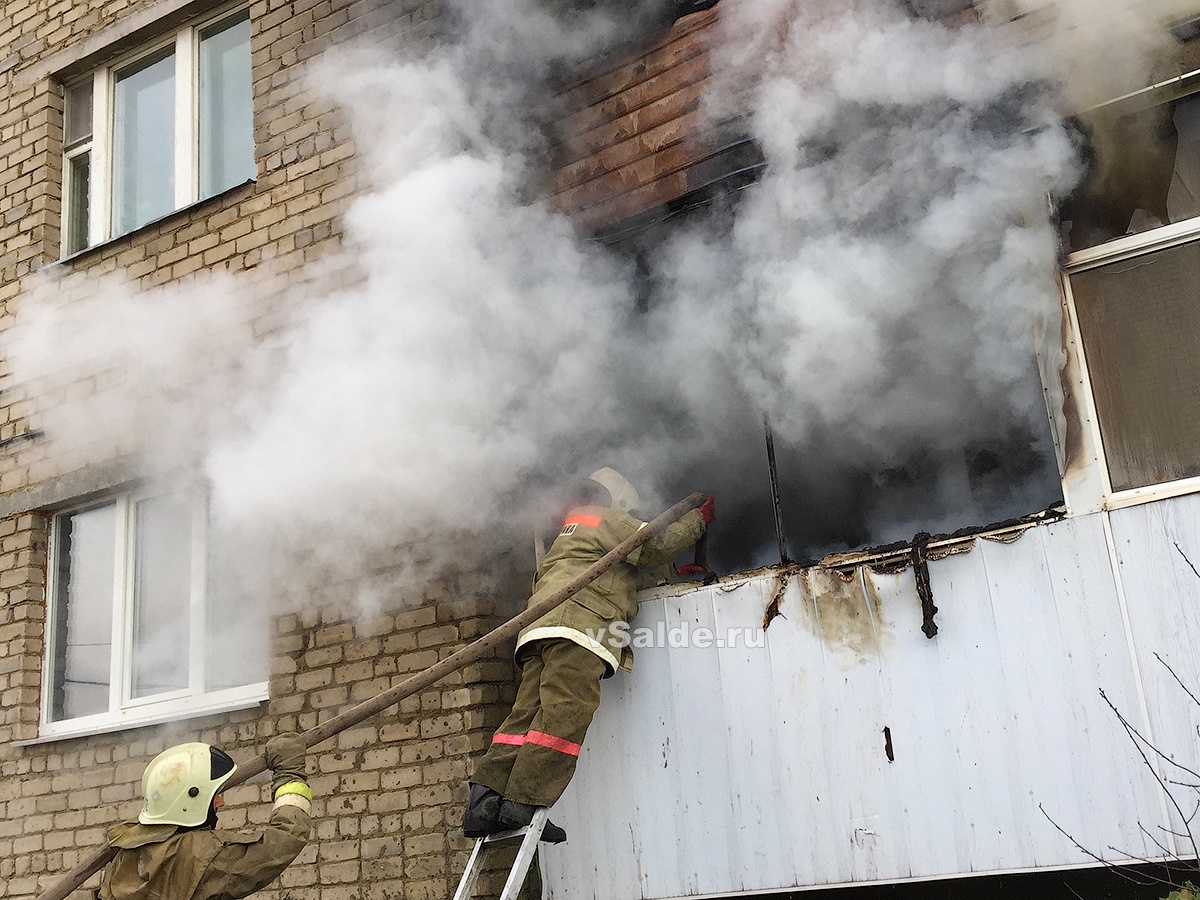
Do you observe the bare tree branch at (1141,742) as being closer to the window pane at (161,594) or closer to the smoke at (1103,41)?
the smoke at (1103,41)

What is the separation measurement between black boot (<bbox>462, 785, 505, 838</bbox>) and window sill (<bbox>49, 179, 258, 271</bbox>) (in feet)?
11.8

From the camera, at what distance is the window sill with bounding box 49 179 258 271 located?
6.35 meters

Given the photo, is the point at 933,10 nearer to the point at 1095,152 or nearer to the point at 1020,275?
the point at 1095,152

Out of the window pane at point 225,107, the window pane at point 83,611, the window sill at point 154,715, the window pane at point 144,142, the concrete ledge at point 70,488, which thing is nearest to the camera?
the window sill at point 154,715

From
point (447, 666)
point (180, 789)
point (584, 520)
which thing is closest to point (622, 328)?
point (584, 520)

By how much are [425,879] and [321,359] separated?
2.28m

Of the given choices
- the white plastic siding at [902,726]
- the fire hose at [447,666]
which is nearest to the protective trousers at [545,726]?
the fire hose at [447,666]

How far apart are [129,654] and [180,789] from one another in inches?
98.4

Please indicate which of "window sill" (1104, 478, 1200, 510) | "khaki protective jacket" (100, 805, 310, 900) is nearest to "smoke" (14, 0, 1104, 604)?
"window sill" (1104, 478, 1200, 510)

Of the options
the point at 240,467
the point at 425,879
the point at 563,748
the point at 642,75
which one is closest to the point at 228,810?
the point at 425,879

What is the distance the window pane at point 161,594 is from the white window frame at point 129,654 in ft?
0.12

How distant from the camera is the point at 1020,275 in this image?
13.6 feet

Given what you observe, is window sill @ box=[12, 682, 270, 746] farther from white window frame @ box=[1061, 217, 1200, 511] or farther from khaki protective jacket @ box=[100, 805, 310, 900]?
white window frame @ box=[1061, 217, 1200, 511]

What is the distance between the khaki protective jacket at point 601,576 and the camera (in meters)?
4.38
